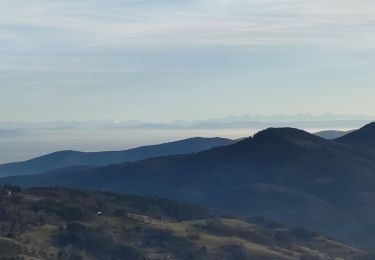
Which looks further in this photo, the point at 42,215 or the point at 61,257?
the point at 42,215

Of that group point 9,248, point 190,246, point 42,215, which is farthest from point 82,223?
point 9,248

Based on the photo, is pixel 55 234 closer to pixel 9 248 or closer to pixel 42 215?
pixel 42 215

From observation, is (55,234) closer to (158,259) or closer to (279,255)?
(158,259)

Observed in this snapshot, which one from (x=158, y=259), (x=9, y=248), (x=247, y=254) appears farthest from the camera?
Result: (x=247, y=254)

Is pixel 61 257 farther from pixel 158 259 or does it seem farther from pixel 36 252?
pixel 158 259

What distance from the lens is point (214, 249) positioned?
197 m

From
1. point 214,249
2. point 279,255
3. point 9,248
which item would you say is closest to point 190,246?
point 214,249

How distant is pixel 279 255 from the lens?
197 m

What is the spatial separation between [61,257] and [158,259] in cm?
2207

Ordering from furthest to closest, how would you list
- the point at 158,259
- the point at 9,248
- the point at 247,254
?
the point at 247,254, the point at 158,259, the point at 9,248

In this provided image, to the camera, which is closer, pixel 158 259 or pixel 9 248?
pixel 9 248

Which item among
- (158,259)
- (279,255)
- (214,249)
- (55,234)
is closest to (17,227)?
(55,234)

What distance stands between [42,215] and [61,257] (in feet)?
106

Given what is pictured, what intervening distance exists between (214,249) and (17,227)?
45635 millimetres
